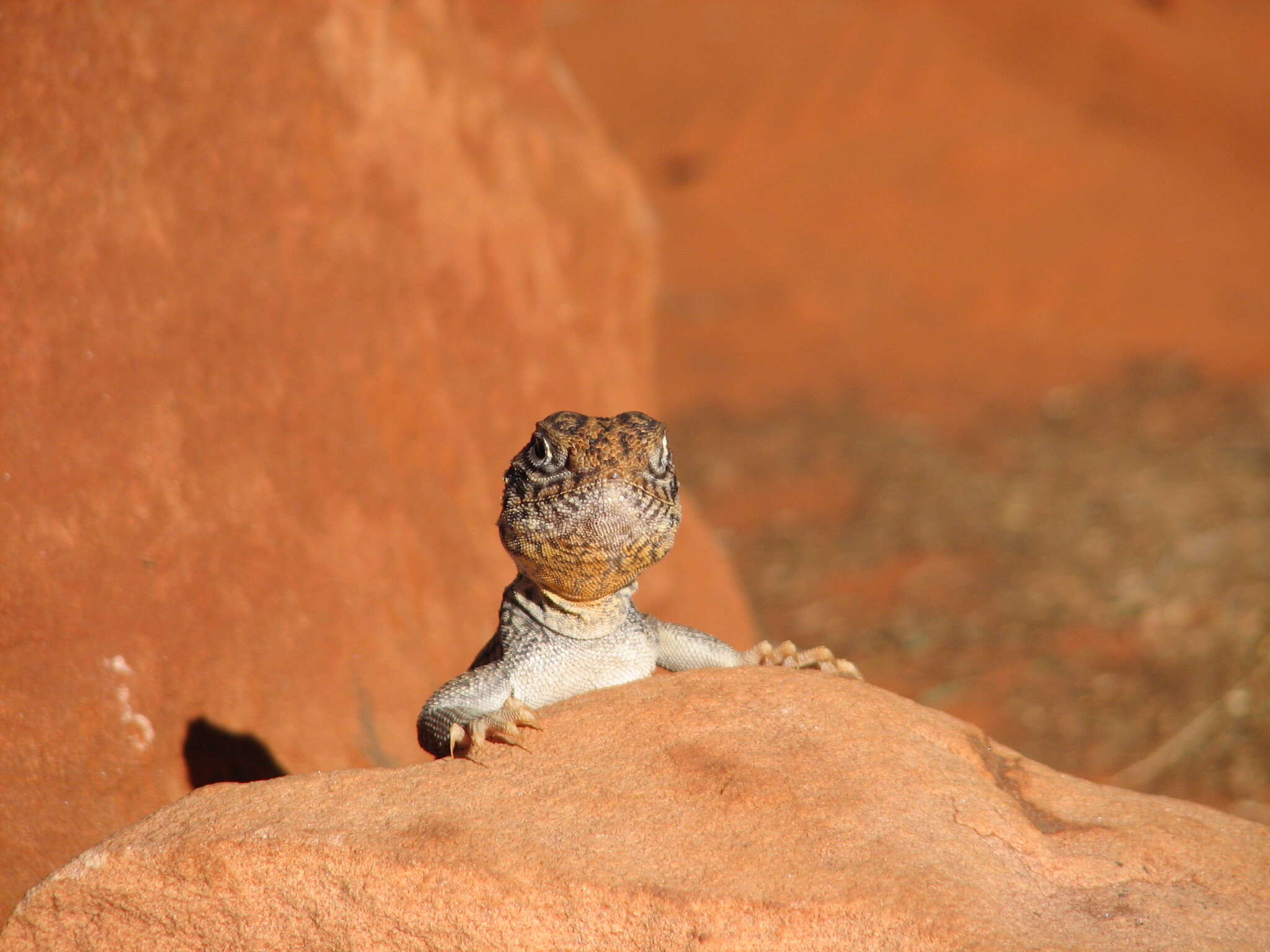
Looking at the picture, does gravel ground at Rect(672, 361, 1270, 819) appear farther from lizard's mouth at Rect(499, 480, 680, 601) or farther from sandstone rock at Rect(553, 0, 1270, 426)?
lizard's mouth at Rect(499, 480, 680, 601)

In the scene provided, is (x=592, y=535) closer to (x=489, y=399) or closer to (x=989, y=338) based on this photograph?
(x=489, y=399)

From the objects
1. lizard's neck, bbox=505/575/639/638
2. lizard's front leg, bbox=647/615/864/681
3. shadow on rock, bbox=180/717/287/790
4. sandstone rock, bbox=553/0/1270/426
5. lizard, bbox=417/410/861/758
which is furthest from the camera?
sandstone rock, bbox=553/0/1270/426

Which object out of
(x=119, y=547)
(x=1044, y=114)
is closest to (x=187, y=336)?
(x=119, y=547)

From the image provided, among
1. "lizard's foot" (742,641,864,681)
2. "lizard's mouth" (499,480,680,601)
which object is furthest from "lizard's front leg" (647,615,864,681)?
"lizard's mouth" (499,480,680,601)

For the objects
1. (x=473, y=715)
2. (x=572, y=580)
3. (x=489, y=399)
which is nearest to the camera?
(x=473, y=715)

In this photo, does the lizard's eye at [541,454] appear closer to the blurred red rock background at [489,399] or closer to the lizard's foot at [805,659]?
the lizard's foot at [805,659]

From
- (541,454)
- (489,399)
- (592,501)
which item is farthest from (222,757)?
(489,399)
